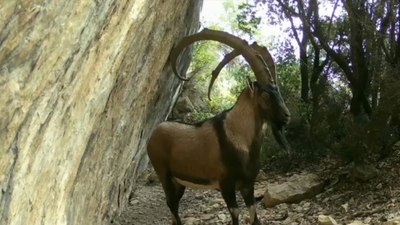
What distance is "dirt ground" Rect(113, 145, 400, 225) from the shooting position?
7062 millimetres

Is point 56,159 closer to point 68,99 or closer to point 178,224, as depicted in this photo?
point 68,99

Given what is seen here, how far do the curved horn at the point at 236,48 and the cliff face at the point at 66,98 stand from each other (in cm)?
73

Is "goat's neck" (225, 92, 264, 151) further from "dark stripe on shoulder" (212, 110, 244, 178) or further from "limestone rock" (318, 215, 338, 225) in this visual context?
"limestone rock" (318, 215, 338, 225)

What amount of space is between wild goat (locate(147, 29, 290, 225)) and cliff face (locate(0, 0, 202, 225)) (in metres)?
0.77

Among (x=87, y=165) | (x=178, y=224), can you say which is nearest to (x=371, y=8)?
(x=178, y=224)

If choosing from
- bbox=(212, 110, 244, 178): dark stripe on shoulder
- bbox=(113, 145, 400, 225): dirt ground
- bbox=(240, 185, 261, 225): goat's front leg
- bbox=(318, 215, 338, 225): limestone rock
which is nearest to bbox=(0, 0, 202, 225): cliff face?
bbox=(212, 110, 244, 178): dark stripe on shoulder

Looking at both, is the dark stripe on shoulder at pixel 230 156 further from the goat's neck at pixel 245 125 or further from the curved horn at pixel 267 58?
the curved horn at pixel 267 58

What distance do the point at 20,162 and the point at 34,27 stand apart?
726mm

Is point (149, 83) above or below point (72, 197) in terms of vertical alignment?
above

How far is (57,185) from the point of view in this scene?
399 centimetres

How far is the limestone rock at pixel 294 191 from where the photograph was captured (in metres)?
7.99

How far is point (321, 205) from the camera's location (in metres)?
7.68

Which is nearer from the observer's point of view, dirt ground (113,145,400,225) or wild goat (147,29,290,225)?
wild goat (147,29,290,225)

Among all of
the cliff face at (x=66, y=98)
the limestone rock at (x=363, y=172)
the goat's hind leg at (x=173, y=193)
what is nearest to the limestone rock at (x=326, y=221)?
the goat's hind leg at (x=173, y=193)
